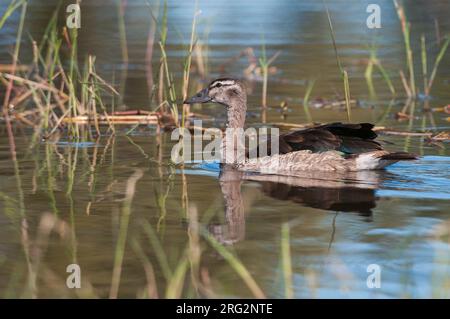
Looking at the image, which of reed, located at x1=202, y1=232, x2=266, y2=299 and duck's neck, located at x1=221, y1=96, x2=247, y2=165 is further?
duck's neck, located at x1=221, y1=96, x2=247, y2=165

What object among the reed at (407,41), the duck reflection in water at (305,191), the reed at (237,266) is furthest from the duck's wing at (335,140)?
the reed at (407,41)

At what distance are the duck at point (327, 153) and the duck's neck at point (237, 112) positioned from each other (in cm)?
103

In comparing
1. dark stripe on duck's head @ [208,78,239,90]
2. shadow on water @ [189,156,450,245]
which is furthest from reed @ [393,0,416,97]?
shadow on water @ [189,156,450,245]

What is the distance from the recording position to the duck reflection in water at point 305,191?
8.56 metres

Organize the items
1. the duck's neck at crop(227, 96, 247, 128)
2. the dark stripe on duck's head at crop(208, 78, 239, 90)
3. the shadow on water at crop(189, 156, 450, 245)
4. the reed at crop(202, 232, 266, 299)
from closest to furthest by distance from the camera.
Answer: the reed at crop(202, 232, 266, 299) < the shadow on water at crop(189, 156, 450, 245) < the dark stripe on duck's head at crop(208, 78, 239, 90) < the duck's neck at crop(227, 96, 247, 128)

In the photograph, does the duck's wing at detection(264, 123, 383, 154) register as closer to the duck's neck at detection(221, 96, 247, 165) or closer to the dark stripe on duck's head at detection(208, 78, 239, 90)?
the duck's neck at detection(221, 96, 247, 165)

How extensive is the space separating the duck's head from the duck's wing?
170 cm

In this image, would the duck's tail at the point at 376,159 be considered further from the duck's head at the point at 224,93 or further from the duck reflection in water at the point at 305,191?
the duck's head at the point at 224,93

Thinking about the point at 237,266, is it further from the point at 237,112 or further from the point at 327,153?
the point at 237,112

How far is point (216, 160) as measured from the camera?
12188 mm

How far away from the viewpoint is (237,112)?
41.3ft

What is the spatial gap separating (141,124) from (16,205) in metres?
5.25

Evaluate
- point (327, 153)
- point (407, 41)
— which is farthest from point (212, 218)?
point (407, 41)

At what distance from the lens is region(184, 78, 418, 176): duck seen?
10734 mm
